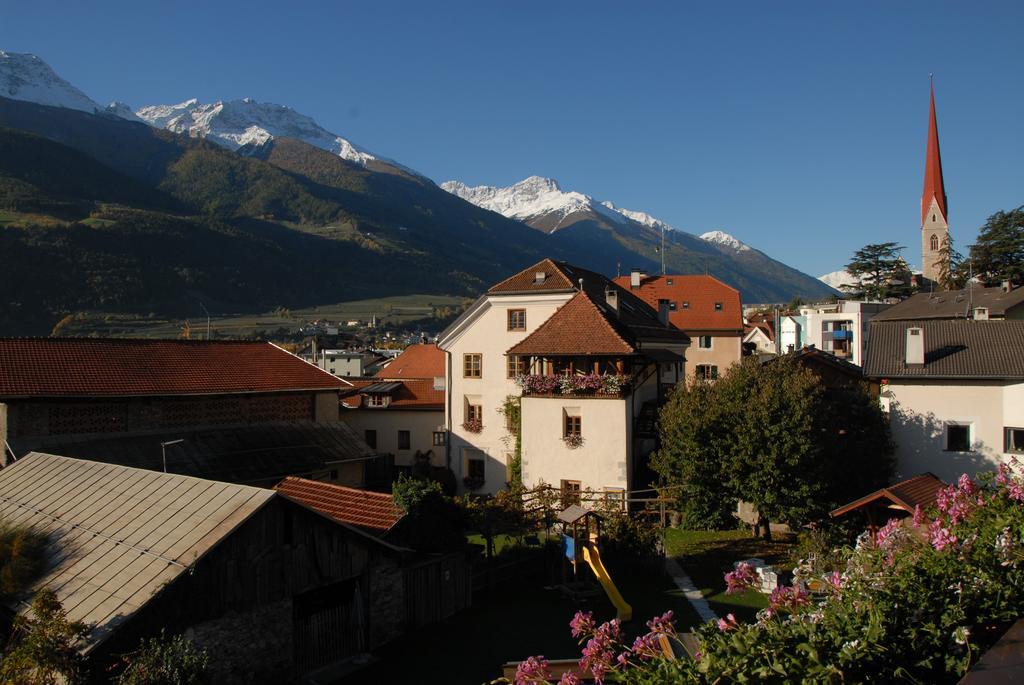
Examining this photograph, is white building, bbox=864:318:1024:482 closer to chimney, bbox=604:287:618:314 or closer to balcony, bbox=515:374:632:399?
balcony, bbox=515:374:632:399

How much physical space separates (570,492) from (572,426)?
311cm

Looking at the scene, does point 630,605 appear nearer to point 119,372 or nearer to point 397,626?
point 397,626

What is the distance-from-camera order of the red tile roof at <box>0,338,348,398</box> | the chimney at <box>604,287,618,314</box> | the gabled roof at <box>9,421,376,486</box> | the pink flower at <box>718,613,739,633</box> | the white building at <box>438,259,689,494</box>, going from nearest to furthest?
the pink flower at <box>718,613,739,633</box> < the gabled roof at <box>9,421,376,486</box> < the red tile roof at <box>0,338,348,398</box> < the white building at <box>438,259,689,494</box> < the chimney at <box>604,287,618,314</box>

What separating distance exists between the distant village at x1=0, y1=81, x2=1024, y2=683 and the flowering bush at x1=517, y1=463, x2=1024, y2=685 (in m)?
0.33

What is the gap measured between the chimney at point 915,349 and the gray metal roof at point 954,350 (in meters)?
0.23

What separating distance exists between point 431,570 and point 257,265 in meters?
190

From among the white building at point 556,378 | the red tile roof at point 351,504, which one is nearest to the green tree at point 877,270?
the white building at point 556,378

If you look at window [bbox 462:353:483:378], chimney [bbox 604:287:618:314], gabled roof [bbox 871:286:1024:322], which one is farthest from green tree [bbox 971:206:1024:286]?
window [bbox 462:353:483:378]

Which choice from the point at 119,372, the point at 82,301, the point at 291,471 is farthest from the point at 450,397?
the point at 82,301

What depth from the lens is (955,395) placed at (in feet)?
82.7

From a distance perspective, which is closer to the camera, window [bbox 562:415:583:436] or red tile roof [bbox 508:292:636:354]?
window [bbox 562:415:583:436]

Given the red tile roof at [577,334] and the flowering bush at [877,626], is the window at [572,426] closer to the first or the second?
the red tile roof at [577,334]

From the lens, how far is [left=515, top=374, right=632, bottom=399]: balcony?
27.0 meters

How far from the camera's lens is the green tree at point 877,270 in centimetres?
8812
